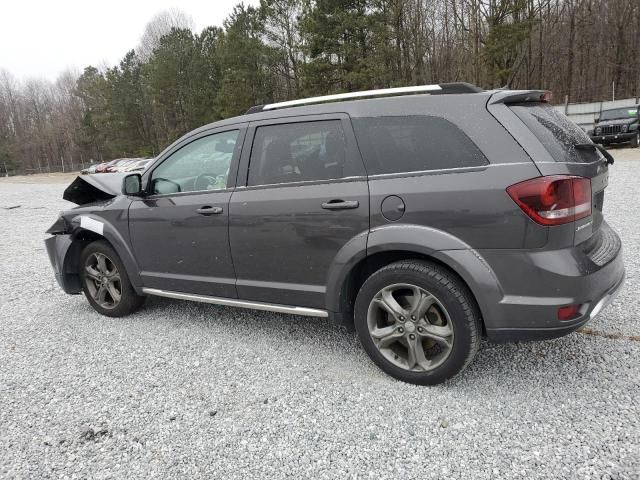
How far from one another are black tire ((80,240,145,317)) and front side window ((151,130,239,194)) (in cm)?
88

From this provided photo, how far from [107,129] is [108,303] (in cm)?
5316

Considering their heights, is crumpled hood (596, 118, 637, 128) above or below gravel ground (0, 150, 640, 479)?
above

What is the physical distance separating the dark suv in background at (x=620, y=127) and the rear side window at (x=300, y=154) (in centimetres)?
2021

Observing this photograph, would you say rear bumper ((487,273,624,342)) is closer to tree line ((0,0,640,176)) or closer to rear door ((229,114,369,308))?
rear door ((229,114,369,308))

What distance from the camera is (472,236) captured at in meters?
2.54

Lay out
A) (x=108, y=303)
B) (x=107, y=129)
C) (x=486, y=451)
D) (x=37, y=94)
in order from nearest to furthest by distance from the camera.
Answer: (x=486, y=451) < (x=108, y=303) < (x=107, y=129) < (x=37, y=94)

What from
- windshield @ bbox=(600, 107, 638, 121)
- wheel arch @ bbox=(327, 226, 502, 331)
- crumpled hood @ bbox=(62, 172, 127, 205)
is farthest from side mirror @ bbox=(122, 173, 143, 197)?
windshield @ bbox=(600, 107, 638, 121)

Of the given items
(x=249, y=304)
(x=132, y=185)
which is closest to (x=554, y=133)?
(x=249, y=304)

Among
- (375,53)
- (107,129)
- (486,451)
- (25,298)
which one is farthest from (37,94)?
(486,451)

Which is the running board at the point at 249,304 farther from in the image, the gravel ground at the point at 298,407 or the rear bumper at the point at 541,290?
the rear bumper at the point at 541,290

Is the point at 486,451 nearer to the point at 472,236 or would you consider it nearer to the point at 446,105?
the point at 472,236

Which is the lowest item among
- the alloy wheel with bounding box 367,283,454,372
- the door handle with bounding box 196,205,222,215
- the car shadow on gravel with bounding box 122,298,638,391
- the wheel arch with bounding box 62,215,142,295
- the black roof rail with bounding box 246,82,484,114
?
the car shadow on gravel with bounding box 122,298,638,391

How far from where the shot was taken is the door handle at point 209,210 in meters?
3.44

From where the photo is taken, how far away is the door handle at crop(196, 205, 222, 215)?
3.44 metres
